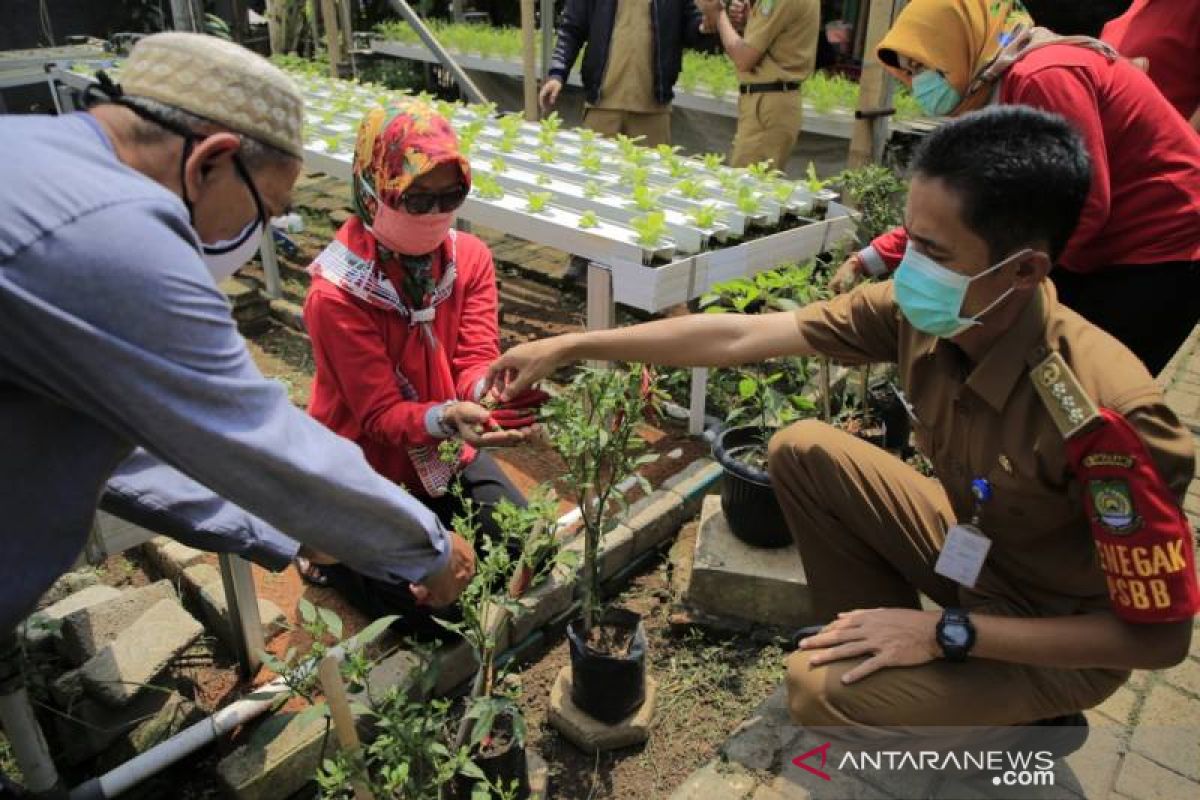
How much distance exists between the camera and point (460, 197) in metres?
2.65

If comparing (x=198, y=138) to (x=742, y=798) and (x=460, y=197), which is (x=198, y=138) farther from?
(x=742, y=798)

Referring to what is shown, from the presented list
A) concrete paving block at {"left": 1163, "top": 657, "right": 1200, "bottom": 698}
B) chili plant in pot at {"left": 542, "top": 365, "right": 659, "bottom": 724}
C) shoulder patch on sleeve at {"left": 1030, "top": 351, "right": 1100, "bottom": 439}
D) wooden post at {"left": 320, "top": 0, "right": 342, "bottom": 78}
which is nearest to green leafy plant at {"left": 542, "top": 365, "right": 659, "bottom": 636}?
chili plant in pot at {"left": 542, "top": 365, "right": 659, "bottom": 724}

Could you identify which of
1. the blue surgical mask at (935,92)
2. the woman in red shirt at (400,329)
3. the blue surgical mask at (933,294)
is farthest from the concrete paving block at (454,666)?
the blue surgical mask at (935,92)

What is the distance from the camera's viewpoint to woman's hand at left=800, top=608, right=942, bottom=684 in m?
1.93

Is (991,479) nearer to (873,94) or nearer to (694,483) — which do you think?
(694,483)

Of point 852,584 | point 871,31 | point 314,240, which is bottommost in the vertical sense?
point 314,240

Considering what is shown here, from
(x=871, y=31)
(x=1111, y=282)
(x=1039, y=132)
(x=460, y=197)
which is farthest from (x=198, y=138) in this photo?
(x=871, y=31)

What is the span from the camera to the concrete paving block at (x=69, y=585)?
2.59 m

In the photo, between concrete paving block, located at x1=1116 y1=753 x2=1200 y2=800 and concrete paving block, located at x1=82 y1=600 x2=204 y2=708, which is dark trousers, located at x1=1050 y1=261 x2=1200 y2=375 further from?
concrete paving block, located at x1=82 y1=600 x2=204 y2=708

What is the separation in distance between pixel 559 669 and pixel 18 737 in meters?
1.43

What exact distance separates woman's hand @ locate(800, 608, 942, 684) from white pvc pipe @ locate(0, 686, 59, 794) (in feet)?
5.85

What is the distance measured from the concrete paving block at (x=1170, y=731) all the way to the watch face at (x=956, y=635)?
37.2 inches

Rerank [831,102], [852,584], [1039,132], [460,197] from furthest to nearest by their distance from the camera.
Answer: [831,102], [460,197], [852,584], [1039,132]

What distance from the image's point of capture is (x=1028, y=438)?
1888 mm
